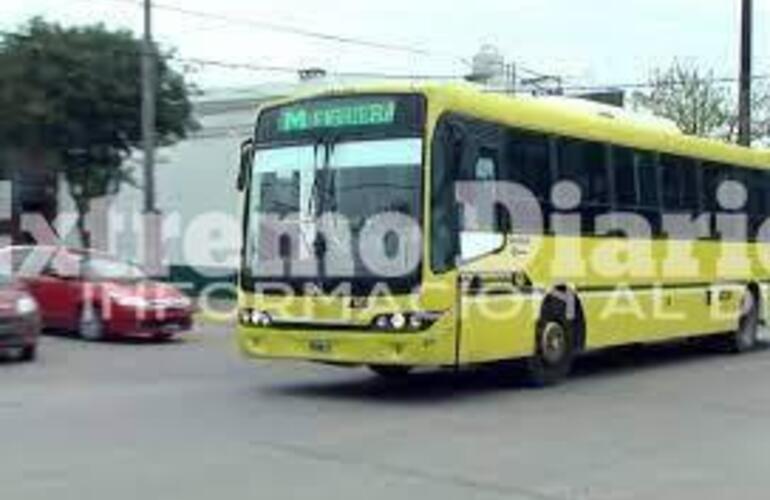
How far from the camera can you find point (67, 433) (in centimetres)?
1345

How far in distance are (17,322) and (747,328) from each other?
35.8 feet

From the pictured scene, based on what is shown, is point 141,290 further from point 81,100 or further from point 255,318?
point 81,100

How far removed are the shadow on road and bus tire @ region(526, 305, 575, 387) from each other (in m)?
0.21

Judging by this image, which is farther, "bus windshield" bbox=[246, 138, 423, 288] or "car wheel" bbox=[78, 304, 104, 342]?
"car wheel" bbox=[78, 304, 104, 342]

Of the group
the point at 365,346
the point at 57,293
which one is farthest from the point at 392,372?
the point at 57,293

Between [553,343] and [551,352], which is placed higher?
[553,343]

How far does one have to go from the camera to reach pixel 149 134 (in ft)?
107

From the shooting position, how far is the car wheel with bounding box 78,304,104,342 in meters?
24.9

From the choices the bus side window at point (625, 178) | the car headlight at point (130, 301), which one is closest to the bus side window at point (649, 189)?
the bus side window at point (625, 178)

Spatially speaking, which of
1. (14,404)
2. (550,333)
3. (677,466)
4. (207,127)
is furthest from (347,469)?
(207,127)

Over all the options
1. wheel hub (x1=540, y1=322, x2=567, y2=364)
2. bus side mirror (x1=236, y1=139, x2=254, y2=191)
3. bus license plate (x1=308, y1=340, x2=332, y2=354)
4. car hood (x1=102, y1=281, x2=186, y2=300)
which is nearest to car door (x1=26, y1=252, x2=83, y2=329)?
car hood (x1=102, y1=281, x2=186, y2=300)

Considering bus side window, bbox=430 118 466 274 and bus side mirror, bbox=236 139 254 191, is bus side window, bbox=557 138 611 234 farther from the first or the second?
bus side mirror, bbox=236 139 254 191

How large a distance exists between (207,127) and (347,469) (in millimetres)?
33701

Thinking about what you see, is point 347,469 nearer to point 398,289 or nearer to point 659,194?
point 398,289
